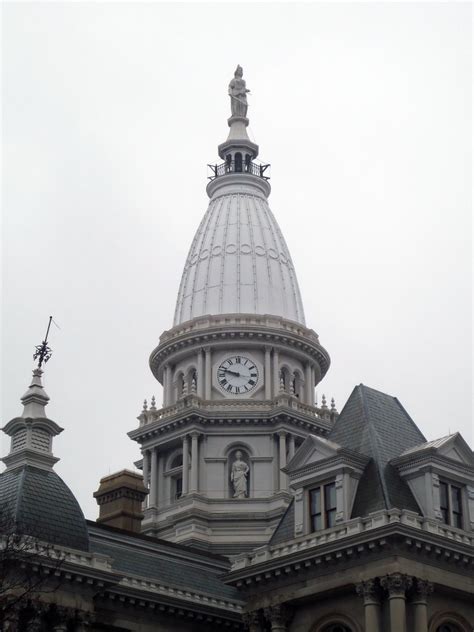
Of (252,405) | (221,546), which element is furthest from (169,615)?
(252,405)

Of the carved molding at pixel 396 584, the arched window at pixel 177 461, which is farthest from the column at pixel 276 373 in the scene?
the carved molding at pixel 396 584

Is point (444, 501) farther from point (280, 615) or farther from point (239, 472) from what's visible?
point (239, 472)

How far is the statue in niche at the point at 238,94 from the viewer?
374 feet

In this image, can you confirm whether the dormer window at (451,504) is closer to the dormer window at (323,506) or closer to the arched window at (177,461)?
the dormer window at (323,506)

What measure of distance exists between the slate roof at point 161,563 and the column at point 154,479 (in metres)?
23.8

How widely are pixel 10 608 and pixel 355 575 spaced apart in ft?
53.5

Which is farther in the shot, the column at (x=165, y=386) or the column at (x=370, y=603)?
the column at (x=165, y=386)

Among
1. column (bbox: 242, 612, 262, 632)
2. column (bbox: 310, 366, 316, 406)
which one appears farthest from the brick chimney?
column (bbox: 310, 366, 316, 406)

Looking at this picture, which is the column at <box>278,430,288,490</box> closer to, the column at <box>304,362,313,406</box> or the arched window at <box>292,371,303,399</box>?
the arched window at <box>292,371,303,399</box>

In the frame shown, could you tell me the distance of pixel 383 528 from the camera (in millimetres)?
56281

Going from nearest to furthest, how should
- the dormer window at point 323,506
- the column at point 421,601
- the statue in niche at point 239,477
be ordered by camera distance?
the column at point 421,601
the dormer window at point 323,506
the statue in niche at point 239,477

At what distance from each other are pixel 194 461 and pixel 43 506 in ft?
112

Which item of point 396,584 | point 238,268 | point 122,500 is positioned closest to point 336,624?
point 396,584

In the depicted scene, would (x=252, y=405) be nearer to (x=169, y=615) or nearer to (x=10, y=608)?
(x=169, y=615)
